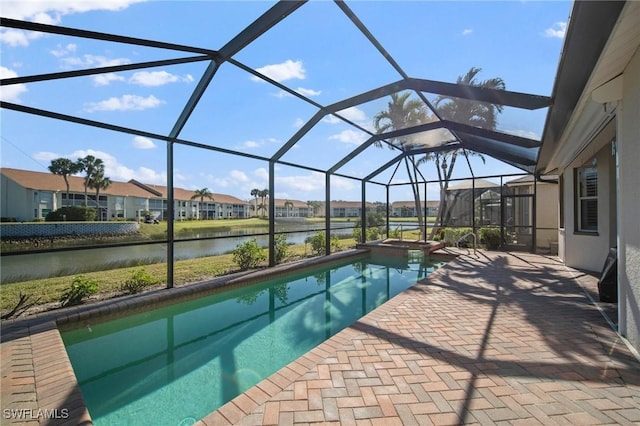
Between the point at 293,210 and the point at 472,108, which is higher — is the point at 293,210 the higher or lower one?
the lower one

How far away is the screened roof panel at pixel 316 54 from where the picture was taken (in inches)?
148

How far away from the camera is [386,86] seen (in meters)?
5.24

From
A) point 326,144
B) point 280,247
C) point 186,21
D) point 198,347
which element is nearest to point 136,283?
point 198,347

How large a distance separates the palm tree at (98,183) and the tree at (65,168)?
304mm

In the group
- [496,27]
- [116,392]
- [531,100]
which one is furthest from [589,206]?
[116,392]

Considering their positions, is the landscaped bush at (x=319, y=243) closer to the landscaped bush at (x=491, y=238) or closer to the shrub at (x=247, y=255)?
the shrub at (x=247, y=255)

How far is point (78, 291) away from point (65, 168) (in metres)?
2.16

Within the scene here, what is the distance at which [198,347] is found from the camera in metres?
3.63

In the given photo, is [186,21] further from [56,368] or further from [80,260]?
[80,260]

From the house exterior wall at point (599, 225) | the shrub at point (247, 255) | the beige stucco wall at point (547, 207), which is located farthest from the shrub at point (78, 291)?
the beige stucco wall at point (547, 207)

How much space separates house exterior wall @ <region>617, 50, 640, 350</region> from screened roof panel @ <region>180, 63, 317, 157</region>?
15.1 ft

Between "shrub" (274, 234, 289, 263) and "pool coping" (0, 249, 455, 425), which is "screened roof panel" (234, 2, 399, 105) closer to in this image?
"pool coping" (0, 249, 455, 425)

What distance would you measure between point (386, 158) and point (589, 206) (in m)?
6.02

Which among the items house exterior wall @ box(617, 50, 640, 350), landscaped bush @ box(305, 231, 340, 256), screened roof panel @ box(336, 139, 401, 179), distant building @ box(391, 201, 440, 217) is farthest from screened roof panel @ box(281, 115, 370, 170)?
distant building @ box(391, 201, 440, 217)
